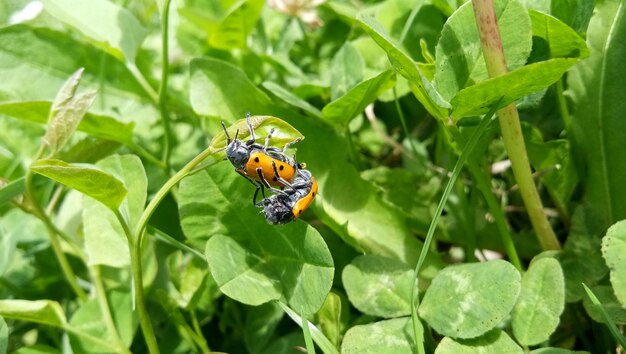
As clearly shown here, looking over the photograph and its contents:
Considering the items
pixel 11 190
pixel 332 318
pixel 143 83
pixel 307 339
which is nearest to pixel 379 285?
pixel 332 318

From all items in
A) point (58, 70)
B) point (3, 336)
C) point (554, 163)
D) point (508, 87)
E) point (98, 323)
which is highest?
point (508, 87)

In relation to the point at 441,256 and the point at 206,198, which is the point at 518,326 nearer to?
the point at 441,256

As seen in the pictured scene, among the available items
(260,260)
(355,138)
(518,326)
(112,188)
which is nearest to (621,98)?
(518,326)

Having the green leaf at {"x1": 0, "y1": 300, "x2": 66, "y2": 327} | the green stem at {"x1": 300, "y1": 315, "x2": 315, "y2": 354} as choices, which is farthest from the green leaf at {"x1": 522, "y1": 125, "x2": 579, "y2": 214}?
the green leaf at {"x1": 0, "y1": 300, "x2": 66, "y2": 327}

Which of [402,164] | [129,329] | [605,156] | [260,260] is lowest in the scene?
[129,329]

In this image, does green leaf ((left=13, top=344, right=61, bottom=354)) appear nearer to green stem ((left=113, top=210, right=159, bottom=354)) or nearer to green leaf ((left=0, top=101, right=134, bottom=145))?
green stem ((left=113, top=210, right=159, bottom=354))

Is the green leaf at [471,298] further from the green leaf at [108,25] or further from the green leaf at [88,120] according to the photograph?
the green leaf at [108,25]

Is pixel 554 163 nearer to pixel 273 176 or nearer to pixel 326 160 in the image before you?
pixel 326 160

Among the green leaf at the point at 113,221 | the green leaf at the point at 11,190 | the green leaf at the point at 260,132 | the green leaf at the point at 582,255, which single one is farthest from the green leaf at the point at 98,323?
the green leaf at the point at 582,255
